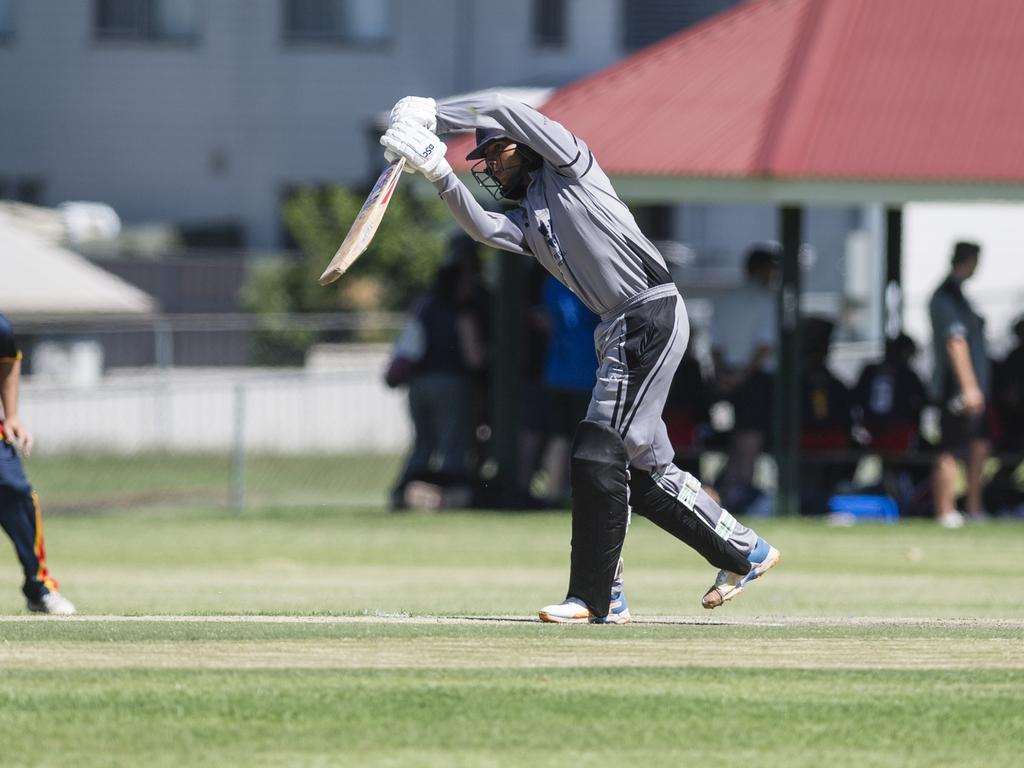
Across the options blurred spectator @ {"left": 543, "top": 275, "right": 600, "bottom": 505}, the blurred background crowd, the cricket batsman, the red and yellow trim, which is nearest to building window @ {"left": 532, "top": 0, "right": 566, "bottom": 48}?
the blurred background crowd

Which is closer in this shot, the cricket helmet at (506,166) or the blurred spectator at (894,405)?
the cricket helmet at (506,166)

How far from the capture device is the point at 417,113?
316 inches

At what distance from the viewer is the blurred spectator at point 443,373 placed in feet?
55.2

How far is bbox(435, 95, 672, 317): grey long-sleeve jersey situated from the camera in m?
8.05

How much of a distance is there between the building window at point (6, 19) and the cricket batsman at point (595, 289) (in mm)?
25371

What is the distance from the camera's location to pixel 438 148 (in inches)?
318

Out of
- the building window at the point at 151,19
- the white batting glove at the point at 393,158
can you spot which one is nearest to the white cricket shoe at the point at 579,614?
the white batting glove at the point at 393,158

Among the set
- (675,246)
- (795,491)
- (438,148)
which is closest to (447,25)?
(675,246)

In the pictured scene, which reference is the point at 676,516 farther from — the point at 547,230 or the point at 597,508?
the point at 547,230

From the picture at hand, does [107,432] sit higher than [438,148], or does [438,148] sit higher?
[438,148]

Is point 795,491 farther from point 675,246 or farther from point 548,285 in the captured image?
point 675,246

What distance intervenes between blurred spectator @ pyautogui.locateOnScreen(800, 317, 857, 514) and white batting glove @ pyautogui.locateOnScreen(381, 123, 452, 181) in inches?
365

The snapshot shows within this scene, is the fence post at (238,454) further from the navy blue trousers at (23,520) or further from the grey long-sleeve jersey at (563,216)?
the grey long-sleeve jersey at (563,216)

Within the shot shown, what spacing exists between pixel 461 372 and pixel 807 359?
280 centimetres
